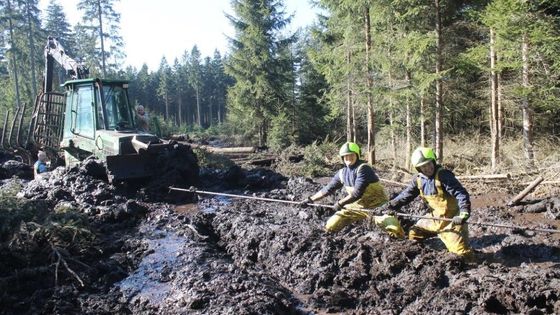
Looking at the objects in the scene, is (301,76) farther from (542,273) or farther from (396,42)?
(542,273)

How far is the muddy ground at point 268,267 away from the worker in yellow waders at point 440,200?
0.27 metres

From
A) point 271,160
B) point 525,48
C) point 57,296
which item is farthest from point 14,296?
point 271,160

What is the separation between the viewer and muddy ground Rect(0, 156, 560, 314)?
482cm

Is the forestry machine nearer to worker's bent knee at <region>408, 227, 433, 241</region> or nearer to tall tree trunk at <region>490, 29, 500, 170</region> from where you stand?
worker's bent knee at <region>408, 227, 433, 241</region>

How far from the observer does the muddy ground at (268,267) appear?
4.82 meters

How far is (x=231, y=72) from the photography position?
2602cm

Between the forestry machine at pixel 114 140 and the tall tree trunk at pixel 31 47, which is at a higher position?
the tall tree trunk at pixel 31 47

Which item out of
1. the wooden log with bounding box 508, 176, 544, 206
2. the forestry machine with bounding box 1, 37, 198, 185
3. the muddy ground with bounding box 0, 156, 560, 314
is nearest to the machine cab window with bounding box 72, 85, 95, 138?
the forestry machine with bounding box 1, 37, 198, 185

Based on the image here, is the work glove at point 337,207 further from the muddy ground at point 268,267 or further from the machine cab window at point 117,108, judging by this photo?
the machine cab window at point 117,108

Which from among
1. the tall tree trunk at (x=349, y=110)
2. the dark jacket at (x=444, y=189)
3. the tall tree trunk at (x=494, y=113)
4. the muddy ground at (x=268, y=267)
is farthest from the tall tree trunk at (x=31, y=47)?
the dark jacket at (x=444, y=189)

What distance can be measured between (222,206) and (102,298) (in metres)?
4.44

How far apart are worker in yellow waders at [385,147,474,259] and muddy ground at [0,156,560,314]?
274 millimetres

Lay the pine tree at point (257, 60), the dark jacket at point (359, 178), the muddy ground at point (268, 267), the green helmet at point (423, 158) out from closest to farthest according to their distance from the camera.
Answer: the muddy ground at point (268, 267) → the green helmet at point (423, 158) → the dark jacket at point (359, 178) → the pine tree at point (257, 60)

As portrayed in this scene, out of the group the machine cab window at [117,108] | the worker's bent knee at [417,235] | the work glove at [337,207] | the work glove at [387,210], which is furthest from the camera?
the machine cab window at [117,108]
